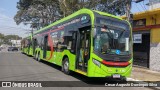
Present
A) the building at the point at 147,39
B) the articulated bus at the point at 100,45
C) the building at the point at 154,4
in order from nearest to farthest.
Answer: the articulated bus at the point at 100,45, the building at the point at 147,39, the building at the point at 154,4

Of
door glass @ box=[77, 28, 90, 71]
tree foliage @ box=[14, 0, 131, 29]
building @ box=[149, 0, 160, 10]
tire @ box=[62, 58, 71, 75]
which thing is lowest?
tire @ box=[62, 58, 71, 75]

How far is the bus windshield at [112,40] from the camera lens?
11.5 metres

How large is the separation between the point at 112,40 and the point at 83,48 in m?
1.57

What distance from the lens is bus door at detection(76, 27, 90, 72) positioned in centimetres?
1217

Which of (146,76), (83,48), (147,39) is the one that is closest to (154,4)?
(147,39)

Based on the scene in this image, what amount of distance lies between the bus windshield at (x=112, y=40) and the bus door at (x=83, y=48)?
2.25 feet

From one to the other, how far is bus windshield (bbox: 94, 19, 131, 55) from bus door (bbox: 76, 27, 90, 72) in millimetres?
686

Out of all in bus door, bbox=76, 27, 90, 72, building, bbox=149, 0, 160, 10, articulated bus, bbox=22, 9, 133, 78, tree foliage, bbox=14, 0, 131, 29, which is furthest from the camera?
tree foliage, bbox=14, 0, 131, 29

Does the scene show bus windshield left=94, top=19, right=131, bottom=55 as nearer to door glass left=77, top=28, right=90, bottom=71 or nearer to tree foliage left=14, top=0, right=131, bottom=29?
door glass left=77, top=28, right=90, bottom=71

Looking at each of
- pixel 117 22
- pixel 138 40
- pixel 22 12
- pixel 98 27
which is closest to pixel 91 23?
pixel 98 27

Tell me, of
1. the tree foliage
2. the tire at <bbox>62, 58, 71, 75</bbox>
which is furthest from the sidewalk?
A: the tree foliage

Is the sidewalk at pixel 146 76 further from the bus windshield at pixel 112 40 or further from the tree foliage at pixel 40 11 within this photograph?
the tree foliage at pixel 40 11

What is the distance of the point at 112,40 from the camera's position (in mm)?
11852

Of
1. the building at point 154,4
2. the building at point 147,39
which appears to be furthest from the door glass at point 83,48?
the building at point 154,4
